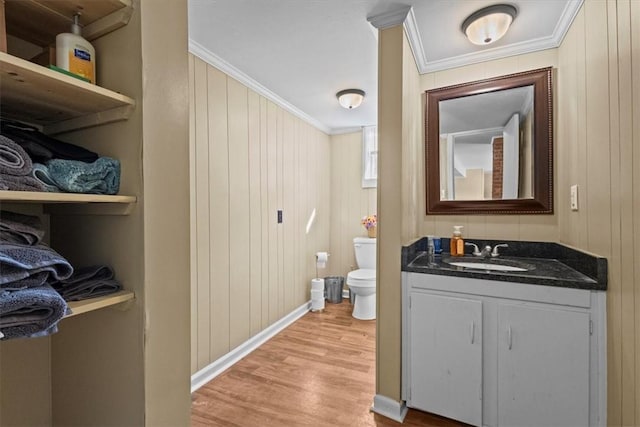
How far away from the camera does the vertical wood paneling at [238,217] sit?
227 cm

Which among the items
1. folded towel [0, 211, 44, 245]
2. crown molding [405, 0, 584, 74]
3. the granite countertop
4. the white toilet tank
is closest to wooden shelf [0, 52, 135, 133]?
folded towel [0, 211, 44, 245]

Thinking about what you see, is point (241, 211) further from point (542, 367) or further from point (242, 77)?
point (542, 367)

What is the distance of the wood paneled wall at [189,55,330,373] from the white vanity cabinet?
1.30 meters

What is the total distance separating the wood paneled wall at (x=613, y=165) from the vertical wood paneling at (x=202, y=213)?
7.03 ft

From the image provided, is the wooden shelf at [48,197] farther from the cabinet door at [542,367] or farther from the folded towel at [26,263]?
the cabinet door at [542,367]

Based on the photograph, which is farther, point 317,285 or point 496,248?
point 317,285

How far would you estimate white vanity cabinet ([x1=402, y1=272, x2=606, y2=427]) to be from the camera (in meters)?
1.35

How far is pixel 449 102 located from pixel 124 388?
2.46m

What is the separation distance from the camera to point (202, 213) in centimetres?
200

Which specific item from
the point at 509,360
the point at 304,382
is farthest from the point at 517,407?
the point at 304,382

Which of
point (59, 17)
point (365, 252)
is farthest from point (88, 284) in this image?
point (365, 252)

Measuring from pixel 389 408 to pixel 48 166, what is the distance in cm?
188

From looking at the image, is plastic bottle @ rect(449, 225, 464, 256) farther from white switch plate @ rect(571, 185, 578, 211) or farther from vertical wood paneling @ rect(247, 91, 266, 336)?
vertical wood paneling @ rect(247, 91, 266, 336)

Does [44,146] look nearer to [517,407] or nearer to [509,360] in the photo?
[509,360]
